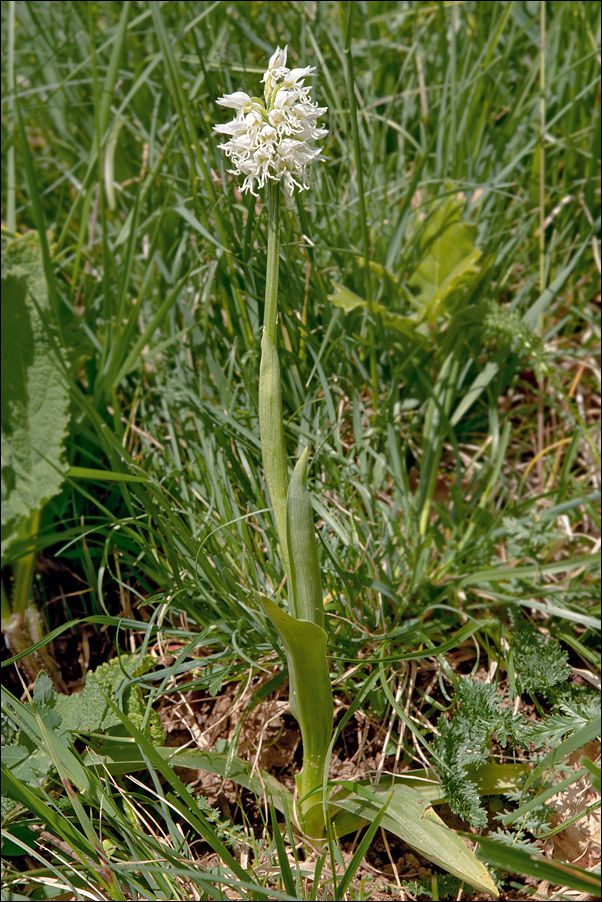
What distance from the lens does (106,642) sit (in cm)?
163

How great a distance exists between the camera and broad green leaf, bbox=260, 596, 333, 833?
3.36ft

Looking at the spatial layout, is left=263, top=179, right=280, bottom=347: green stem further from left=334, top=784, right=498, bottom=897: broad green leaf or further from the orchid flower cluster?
left=334, top=784, right=498, bottom=897: broad green leaf

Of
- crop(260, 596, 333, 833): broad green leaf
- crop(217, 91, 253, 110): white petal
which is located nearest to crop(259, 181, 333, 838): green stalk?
crop(260, 596, 333, 833): broad green leaf

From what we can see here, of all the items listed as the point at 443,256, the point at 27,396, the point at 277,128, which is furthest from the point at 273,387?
the point at 443,256

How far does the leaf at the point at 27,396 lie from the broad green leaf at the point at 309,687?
74cm

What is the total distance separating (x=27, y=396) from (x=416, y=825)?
122 centimetres

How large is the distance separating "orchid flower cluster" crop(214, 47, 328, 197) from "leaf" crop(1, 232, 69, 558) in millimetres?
863

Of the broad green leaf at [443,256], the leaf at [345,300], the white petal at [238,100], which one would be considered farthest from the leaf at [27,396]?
the broad green leaf at [443,256]

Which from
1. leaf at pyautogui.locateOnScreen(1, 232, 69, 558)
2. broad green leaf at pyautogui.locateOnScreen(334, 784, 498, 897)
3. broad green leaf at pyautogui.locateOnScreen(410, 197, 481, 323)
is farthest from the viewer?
broad green leaf at pyautogui.locateOnScreen(410, 197, 481, 323)

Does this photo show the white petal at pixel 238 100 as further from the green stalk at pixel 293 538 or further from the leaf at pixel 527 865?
the leaf at pixel 527 865

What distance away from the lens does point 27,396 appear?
1.66 m

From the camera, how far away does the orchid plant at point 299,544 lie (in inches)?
37.1

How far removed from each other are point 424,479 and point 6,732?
1078 mm

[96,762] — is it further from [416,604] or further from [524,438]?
[524,438]
